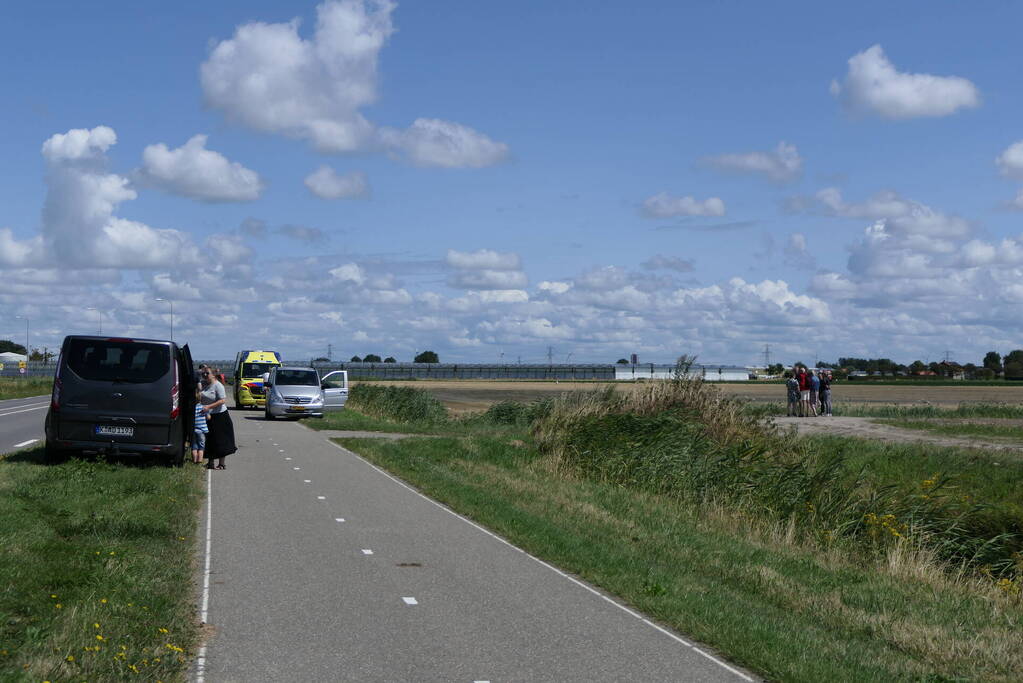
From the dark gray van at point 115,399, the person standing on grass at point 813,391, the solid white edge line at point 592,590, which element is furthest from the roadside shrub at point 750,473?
the person standing on grass at point 813,391

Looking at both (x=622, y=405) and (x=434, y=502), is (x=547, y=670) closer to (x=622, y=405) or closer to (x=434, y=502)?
(x=434, y=502)

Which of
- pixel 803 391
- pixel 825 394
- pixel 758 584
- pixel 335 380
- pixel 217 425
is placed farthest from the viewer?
pixel 335 380

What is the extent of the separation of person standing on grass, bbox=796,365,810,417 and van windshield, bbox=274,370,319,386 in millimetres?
17790

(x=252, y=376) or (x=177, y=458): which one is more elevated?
(x=252, y=376)

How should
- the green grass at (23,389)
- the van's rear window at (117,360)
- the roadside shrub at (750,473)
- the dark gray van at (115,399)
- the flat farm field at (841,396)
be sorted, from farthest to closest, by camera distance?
the flat farm field at (841,396)
the green grass at (23,389)
the van's rear window at (117,360)
the dark gray van at (115,399)
the roadside shrub at (750,473)

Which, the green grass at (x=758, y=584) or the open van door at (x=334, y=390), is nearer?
the green grass at (x=758, y=584)

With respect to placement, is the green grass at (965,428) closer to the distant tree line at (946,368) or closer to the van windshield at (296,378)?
the van windshield at (296,378)

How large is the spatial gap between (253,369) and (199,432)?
26514 mm

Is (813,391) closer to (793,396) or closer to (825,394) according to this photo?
(825,394)

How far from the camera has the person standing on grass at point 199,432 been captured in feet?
62.4

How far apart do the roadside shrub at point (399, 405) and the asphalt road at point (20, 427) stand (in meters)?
13.0

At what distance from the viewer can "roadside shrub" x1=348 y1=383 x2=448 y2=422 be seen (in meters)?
42.3

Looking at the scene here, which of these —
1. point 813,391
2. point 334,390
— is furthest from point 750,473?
point 334,390

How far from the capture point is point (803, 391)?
39.0 metres
